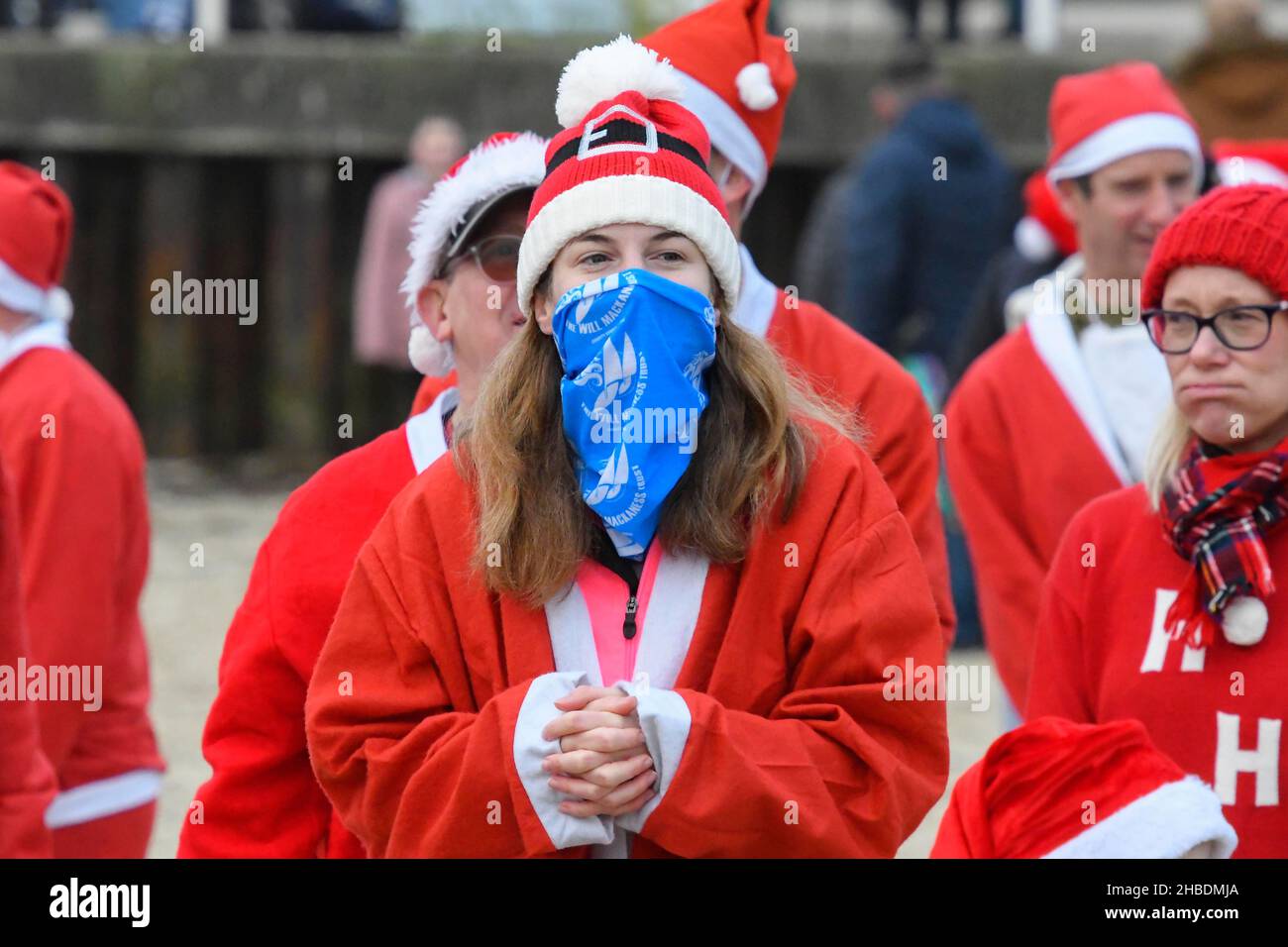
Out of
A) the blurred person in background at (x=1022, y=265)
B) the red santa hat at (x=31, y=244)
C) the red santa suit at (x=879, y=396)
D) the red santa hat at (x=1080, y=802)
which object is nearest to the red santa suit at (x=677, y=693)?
the red santa hat at (x=1080, y=802)

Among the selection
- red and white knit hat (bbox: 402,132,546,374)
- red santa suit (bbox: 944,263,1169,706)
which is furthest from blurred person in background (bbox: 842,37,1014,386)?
red and white knit hat (bbox: 402,132,546,374)

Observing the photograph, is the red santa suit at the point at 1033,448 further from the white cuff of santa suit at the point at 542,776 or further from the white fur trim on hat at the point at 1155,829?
the white cuff of santa suit at the point at 542,776

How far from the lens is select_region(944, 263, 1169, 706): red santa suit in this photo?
5.00m

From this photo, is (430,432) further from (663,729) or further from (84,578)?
(84,578)

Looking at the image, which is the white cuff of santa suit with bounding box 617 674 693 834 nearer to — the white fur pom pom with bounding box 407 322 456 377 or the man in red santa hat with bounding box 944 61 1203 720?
the white fur pom pom with bounding box 407 322 456 377

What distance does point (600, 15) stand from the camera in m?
12.0

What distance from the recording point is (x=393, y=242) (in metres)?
11.3

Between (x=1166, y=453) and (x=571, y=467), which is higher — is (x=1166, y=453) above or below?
above

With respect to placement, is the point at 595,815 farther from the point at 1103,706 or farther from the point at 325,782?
the point at 1103,706

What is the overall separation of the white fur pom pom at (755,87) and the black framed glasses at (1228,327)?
1.09 m

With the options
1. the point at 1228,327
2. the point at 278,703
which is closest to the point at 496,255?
the point at 278,703

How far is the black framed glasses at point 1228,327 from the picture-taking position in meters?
3.64

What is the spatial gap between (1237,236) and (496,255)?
1249mm
